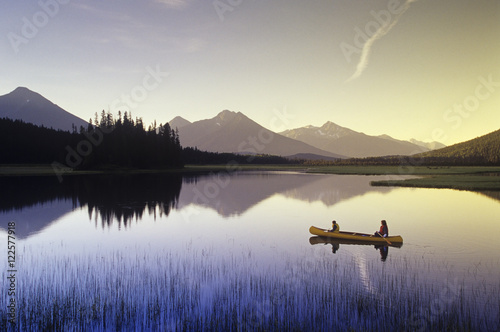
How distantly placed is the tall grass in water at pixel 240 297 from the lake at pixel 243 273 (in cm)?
6

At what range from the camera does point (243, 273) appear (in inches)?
784

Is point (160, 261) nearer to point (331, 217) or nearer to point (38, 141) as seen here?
point (331, 217)

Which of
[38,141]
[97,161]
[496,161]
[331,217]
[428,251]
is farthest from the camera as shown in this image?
[496,161]

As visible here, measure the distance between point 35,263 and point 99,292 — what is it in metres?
7.89

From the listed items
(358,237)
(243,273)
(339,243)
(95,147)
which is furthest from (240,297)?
(95,147)

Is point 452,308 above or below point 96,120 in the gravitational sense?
below

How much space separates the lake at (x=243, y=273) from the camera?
542 inches

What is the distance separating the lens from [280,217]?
42094mm

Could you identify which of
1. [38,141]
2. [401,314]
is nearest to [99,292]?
[401,314]

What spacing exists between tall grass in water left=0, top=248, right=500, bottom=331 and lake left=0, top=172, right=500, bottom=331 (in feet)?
0.19

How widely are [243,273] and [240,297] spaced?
3.85m

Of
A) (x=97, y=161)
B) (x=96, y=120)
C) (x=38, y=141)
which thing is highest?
(x=96, y=120)

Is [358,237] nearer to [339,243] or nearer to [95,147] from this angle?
[339,243]

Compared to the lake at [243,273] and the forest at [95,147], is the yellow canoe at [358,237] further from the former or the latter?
the forest at [95,147]
